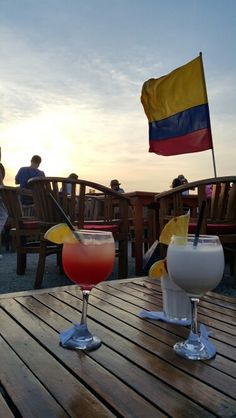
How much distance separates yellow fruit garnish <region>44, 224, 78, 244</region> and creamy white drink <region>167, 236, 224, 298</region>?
20 cm

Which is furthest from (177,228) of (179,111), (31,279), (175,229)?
(179,111)

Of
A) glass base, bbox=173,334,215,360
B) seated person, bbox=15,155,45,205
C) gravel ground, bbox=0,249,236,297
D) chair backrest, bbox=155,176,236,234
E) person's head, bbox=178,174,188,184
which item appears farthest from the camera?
person's head, bbox=178,174,188,184

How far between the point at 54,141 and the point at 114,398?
652cm

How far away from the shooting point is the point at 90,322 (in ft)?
2.56

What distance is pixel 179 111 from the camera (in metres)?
4.04

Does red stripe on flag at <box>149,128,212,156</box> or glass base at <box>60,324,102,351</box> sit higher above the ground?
red stripe on flag at <box>149,128,212,156</box>

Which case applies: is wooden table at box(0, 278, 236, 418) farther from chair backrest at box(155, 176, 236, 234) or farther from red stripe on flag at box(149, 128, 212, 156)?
red stripe on flag at box(149, 128, 212, 156)

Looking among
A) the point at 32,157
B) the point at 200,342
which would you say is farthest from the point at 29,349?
the point at 32,157

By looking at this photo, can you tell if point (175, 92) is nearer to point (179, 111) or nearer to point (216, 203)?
point (179, 111)

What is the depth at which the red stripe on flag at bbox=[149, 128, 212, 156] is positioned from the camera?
3.67 metres

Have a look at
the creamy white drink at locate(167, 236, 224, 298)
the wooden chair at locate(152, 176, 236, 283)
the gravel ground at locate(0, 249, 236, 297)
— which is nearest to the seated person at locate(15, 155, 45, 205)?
the gravel ground at locate(0, 249, 236, 297)

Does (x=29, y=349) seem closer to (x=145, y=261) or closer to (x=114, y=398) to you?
(x=114, y=398)

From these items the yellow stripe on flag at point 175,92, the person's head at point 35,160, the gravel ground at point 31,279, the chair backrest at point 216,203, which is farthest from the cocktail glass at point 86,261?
the person's head at point 35,160

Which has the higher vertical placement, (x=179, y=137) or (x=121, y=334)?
(x=179, y=137)
